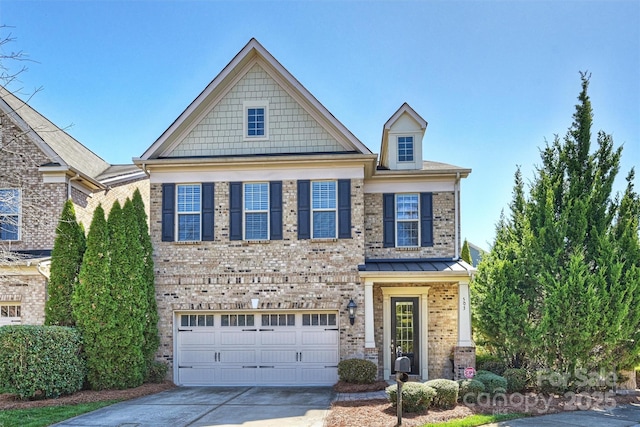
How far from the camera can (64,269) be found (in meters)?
14.5

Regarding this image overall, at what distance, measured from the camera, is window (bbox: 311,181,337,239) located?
1584 centimetres

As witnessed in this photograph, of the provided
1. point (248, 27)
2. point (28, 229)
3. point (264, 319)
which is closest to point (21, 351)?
point (28, 229)

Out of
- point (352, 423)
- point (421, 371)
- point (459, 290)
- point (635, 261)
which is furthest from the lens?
point (421, 371)

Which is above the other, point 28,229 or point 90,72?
point 90,72

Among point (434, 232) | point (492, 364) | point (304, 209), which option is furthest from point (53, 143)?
point (492, 364)

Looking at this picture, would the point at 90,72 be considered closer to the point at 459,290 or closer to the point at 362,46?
the point at 362,46

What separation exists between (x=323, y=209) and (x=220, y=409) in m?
6.02

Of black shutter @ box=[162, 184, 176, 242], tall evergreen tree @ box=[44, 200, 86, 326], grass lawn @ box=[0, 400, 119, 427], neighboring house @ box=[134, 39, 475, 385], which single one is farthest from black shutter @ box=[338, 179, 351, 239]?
grass lawn @ box=[0, 400, 119, 427]

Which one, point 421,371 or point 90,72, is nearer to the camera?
point 90,72

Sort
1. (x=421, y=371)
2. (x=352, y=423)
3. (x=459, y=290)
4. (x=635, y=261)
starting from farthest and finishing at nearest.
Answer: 1. (x=421, y=371)
2. (x=459, y=290)
3. (x=635, y=261)
4. (x=352, y=423)

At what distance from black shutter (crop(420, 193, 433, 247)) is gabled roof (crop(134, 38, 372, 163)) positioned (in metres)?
2.69

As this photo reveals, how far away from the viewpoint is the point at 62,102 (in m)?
14.5

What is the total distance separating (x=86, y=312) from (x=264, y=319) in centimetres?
458

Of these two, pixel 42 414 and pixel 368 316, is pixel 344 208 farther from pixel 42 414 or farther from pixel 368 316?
pixel 42 414
